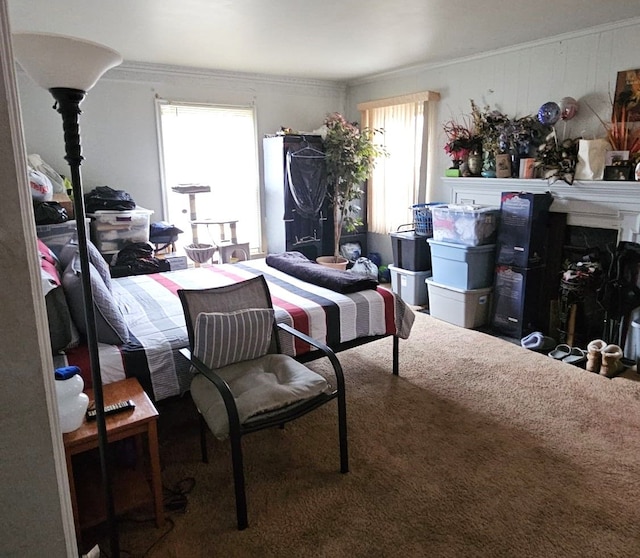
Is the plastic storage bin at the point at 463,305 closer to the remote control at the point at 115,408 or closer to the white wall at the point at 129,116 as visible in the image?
the white wall at the point at 129,116

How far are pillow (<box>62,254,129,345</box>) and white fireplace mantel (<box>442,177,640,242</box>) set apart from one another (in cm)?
321

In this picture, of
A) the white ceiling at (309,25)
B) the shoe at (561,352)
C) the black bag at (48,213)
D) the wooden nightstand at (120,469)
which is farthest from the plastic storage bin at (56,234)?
the shoe at (561,352)

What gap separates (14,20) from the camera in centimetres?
304

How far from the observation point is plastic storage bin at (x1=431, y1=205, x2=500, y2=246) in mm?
3943

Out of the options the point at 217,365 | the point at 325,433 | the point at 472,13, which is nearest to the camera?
the point at 217,365

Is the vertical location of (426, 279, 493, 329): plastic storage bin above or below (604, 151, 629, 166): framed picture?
below

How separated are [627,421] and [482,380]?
2.69 feet

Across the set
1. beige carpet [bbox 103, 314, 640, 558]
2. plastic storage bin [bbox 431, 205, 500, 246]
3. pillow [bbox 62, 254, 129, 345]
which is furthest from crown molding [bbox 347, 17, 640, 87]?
pillow [bbox 62, 254, 129, 345]

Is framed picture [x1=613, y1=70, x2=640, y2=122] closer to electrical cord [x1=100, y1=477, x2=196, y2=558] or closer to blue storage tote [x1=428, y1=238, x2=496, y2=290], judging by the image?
blue storage tote [x1=428, y1=238, x2=496, y2=290]

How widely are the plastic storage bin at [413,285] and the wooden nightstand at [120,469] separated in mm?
3165

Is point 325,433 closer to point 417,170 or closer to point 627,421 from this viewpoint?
point 627,421

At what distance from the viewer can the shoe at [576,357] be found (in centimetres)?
340

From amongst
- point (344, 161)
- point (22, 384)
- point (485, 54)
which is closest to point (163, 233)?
point (344, 161)

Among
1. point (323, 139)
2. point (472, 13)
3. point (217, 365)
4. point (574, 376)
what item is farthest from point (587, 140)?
point (217, 365)
